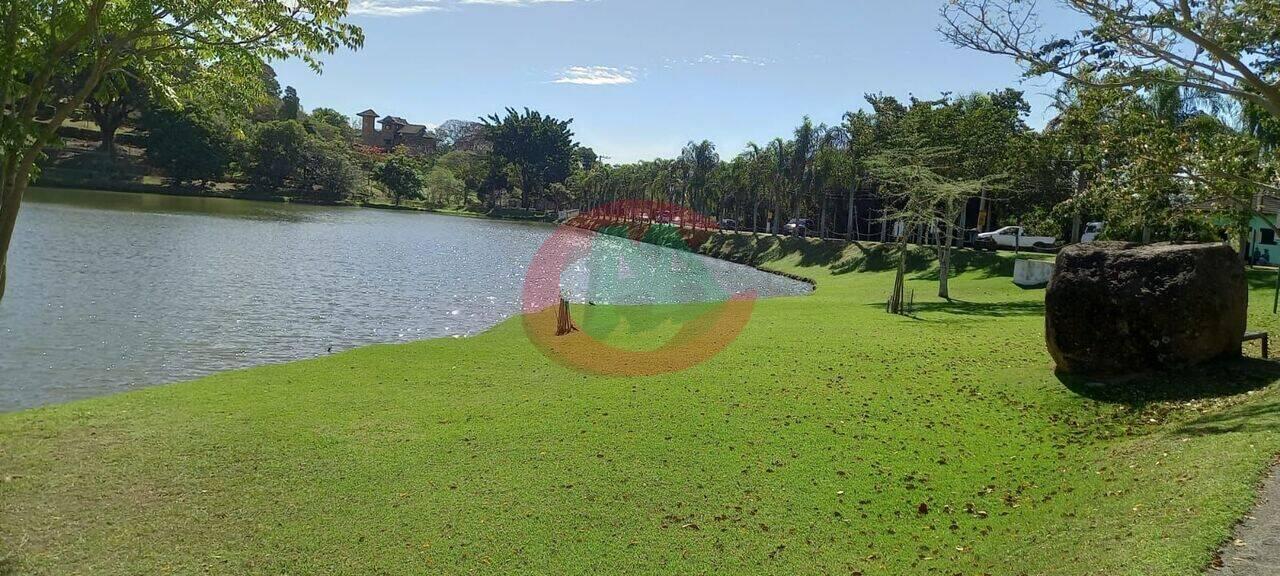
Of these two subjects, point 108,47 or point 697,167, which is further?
point 697,167

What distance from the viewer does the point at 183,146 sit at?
10706cm

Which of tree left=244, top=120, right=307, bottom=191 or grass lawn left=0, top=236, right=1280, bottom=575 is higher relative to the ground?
tree left=244, top=120, right=307, bottom=191

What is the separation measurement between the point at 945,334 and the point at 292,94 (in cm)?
16311

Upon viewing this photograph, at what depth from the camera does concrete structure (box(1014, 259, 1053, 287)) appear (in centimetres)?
3528

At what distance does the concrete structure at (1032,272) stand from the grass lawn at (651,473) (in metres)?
20.6

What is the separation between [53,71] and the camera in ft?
30.3

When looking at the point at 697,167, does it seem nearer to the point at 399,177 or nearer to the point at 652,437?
the point at 399,177

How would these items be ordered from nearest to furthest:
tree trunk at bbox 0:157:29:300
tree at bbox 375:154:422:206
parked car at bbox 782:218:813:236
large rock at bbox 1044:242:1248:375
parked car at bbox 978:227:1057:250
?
tree trunk at bbox 0:157:29:300 < large rock at bbox 1044:242:1248:375 < parked car at bbox 978:227:1057:250 < parked car at bbox 782:218:813:236 < tree at bbox 375:154:422:206

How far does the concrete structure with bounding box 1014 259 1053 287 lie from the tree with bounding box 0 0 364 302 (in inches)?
1296

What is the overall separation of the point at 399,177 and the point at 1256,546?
138 metres

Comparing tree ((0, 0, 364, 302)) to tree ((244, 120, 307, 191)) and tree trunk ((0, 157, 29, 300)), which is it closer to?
tree trunk ((0, 157, 29, 300))

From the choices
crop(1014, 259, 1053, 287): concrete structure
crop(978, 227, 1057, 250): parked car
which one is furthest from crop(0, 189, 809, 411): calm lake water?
crop(978, 227, 1057, 250): parked car

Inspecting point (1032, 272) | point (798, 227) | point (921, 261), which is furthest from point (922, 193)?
point (798, 227)

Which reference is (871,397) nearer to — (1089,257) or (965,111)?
(1089,257)
